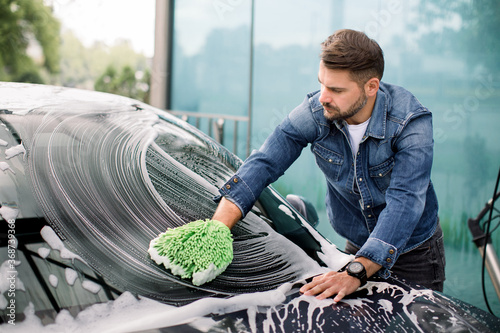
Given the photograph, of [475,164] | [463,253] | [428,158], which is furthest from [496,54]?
[428,158]

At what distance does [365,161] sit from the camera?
5.54ft

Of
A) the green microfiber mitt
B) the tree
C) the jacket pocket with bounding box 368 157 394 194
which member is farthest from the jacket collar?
the tree

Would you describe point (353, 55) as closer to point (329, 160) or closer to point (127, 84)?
point (329, 160)

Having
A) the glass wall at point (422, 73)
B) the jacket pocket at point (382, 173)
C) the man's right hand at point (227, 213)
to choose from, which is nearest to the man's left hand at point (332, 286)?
the man's right hand at point (227, 213)

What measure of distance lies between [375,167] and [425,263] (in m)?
0.49

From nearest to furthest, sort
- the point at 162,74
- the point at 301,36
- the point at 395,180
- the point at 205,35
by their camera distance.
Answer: the point at 395,180 → the point at 301,36 → the point at 205,35 → the point at 162,74

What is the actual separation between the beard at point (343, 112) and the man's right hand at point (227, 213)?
443 millimetres

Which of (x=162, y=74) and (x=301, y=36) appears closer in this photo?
(x=301, y=36)

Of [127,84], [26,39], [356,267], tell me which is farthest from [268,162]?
[26,39]

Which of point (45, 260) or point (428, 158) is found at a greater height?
point (428, 158)

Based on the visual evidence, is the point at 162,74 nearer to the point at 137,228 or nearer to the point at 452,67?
the point at 452,67

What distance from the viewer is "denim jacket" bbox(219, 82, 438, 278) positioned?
1.48 metres

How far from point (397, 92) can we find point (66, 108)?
1.15 metres

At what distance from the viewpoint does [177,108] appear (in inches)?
203
